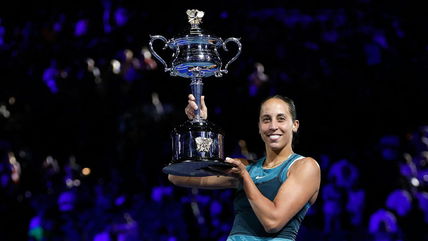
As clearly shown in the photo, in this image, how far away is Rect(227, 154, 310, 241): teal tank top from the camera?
2.15 metres

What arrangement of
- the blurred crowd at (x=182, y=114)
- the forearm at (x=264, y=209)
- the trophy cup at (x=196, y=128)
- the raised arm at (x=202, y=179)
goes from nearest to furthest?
the forearm at (x=264, y=209), the trophy cup at (x=196, y=128), the raised arm at (x=202, y=179), the blurred crowd at (x=182, y=114)

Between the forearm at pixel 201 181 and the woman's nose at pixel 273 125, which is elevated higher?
the woman's nose at pixel 273 125

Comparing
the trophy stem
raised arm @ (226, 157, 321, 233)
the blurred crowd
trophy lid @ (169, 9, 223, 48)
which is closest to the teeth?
raised arm @ (226, 157, 321, 233)

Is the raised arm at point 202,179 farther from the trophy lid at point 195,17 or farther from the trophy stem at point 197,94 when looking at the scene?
the trophy lid at point 195,17

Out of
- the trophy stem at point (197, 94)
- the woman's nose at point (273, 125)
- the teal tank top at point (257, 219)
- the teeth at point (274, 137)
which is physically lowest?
the teal tank top at point (257, 219)

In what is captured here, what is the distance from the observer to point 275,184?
219 cm

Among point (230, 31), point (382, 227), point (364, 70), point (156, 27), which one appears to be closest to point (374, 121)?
point (364, 70)

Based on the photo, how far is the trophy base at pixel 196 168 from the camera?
211 cm

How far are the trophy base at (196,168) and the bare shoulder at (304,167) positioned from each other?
198mm

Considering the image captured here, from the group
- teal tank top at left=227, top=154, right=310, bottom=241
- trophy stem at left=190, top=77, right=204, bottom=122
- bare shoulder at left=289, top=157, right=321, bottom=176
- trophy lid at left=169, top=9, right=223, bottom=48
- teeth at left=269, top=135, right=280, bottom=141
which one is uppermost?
trophy lid at left=169, top=9, right=223, bottom=48

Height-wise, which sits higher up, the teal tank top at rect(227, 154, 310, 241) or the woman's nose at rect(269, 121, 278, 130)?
the woman's nose at rect(269, 121, 278, 130)

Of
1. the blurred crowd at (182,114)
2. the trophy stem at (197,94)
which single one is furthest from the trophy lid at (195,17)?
the blurred crowd at (182,114)

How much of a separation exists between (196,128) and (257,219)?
33 cm

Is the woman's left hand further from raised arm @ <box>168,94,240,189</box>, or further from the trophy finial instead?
the trophy finial
